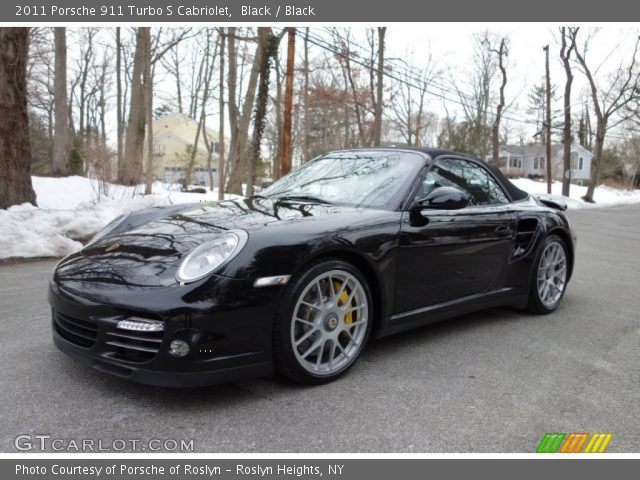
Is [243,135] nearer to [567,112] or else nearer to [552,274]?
[552,274]

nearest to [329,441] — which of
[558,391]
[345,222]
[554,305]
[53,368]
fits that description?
[345,222]

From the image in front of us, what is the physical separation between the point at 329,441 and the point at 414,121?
40.0 meters

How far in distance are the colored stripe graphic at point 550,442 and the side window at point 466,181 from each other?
1.73 metres

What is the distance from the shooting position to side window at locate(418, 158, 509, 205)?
152 inches

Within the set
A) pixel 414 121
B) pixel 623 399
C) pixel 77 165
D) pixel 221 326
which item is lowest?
pixel 623 399

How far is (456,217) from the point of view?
3.79 meters

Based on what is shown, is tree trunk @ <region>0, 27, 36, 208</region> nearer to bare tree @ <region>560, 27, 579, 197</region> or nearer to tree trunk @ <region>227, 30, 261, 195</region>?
tree trunk @ <region>227, 30, 261, 195</region>

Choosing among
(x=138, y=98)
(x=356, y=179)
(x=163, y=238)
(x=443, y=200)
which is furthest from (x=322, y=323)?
(x=138, y=98)

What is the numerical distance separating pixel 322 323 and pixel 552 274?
9.29ft

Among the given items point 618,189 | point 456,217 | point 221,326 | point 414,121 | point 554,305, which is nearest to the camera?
point 221,326

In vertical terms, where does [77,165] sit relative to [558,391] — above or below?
above

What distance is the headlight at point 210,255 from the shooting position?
2.58 meters

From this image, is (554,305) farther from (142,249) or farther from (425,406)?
(142,249)

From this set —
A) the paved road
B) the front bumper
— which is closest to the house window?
the paved road
